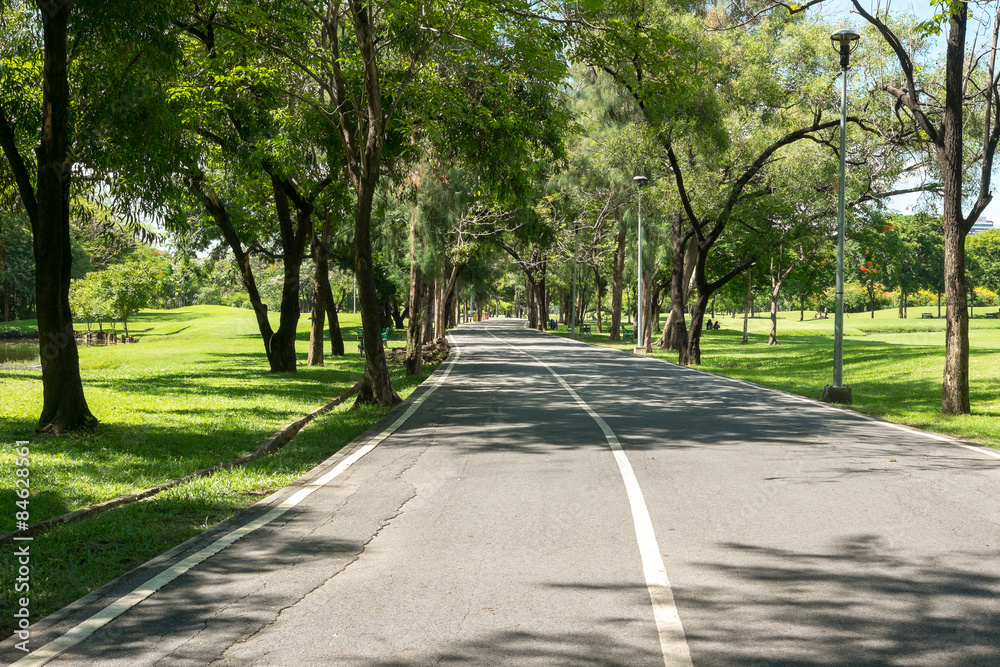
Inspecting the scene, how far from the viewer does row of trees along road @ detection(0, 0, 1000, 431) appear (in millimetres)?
11414

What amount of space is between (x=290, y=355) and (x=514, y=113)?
30.6 feet

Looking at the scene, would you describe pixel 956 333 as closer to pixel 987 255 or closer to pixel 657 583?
pixel 657 583

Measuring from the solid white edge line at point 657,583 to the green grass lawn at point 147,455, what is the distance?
3.33 meters

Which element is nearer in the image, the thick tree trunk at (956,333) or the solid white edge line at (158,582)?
the solid white edge line at (158,582)

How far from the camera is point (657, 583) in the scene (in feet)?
16.7

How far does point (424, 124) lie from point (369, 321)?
13.3ft

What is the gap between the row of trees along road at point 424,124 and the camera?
11414mm

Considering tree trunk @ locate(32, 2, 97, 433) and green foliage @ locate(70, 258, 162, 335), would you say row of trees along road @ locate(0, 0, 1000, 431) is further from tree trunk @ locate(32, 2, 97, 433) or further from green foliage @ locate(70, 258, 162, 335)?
green foliage @ locate(70, 258, 162, 335)

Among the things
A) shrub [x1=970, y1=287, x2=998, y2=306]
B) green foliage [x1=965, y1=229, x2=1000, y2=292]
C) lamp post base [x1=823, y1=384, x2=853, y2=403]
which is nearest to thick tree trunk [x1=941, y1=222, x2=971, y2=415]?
lamp post base [x1=823, y1=384, x2=853, y2=403]

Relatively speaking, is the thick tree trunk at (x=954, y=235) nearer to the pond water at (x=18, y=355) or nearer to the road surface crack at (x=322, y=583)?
the road surface crack at (x=322, y=583)

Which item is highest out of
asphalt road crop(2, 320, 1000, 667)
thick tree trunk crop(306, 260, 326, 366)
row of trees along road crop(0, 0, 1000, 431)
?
row of trees along road crop(0, 0, 1000, 431)

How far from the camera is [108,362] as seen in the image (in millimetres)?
30578

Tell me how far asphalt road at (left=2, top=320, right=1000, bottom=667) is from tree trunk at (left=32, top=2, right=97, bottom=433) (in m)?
4.04

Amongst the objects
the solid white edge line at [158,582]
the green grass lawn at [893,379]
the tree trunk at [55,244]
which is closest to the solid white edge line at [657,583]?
the solid white edge line at [158,582]
